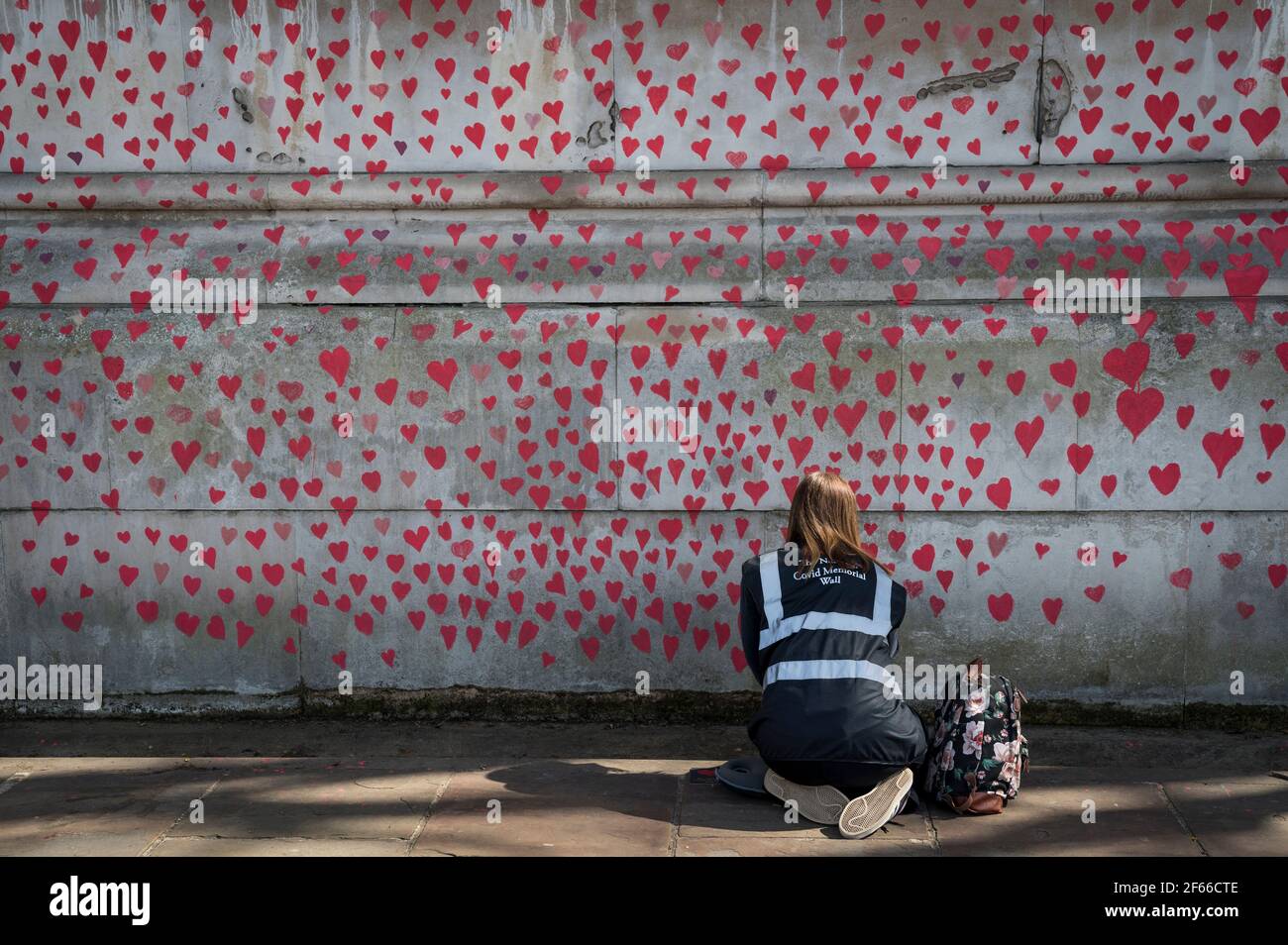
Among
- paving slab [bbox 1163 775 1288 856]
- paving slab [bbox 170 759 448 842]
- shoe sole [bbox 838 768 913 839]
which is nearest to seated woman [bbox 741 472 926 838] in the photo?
shoe sole [bbox 838 768 913 839]

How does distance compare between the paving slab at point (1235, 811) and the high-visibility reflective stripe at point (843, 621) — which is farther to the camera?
the high-visibility reflective stripe at point (843, 621)

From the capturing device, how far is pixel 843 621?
16.4 ft

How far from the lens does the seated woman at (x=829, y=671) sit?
15.9 ft

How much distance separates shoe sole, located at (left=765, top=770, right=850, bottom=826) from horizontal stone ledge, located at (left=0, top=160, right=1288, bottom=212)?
2904mm

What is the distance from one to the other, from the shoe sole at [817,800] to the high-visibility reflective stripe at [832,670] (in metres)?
0.43

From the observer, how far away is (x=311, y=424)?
21.2 ft

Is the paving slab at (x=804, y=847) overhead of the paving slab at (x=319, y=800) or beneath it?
beneath

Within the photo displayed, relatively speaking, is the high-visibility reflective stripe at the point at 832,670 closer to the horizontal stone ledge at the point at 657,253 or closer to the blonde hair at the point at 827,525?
the blonde hair at the point at 827,525

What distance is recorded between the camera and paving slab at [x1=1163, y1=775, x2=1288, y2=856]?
4.77m

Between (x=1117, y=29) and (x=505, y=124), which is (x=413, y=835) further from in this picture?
(x=1117, y=29)

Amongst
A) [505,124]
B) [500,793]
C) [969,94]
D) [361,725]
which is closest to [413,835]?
[500,793]

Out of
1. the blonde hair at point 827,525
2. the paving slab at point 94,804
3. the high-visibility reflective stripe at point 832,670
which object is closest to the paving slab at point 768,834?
the high-visibility reflective stripe at point 832,670

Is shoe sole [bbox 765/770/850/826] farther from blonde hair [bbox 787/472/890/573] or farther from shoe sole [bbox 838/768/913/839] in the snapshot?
blonde hair [bbox 787/472/890/573]

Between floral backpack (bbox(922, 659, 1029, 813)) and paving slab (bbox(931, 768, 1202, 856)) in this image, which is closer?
paving slab (bbox(931, 768, 1202, 856))
